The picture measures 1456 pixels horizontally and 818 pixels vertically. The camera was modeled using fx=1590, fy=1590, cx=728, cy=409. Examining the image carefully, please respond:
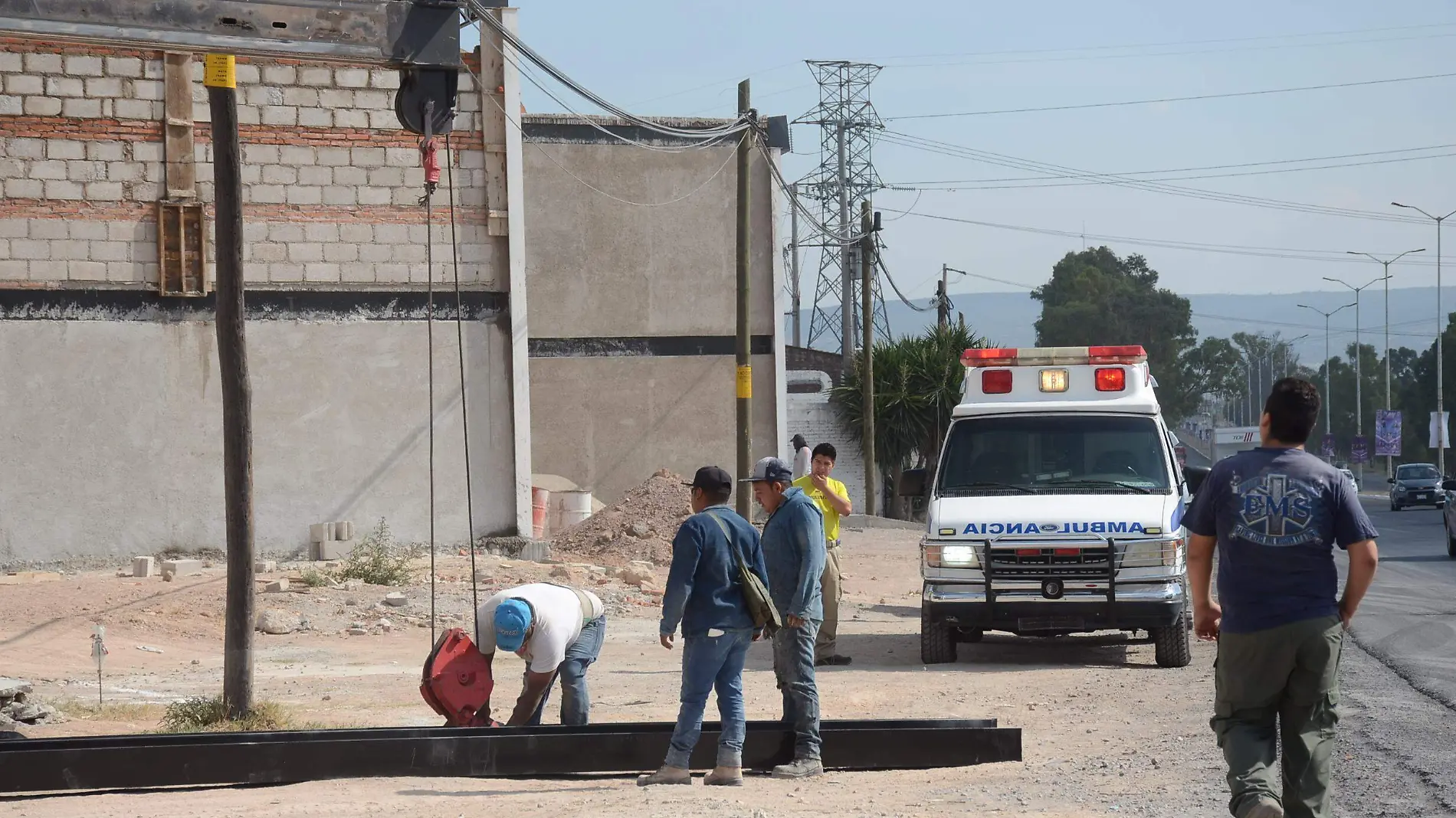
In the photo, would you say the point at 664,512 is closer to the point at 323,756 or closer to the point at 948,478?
the point at 948,478

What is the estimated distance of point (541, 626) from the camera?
855 cm

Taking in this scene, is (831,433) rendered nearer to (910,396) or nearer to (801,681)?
(910,396)

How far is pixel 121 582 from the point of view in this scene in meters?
18.6

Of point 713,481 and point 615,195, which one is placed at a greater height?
point 615,195

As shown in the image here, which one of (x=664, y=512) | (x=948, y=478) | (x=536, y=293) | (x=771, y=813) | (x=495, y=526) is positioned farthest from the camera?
(x=536, y=293)

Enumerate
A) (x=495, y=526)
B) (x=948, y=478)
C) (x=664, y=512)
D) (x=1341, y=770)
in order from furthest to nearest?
(x=664, y=512), (x=495, y=526), (x=948, y=478), (x=1341, y=770)

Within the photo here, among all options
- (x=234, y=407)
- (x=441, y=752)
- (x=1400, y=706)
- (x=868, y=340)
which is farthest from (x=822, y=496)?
(x=868, y=340)

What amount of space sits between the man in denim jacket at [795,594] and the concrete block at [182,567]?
41.7ft

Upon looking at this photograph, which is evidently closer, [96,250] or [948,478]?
[948,478]

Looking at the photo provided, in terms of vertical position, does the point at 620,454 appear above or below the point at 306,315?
below

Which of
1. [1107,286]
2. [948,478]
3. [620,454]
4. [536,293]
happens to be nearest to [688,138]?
[536,293]

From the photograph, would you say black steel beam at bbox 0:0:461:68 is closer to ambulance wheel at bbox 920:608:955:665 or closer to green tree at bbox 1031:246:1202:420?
ambulance wheel at bbox 920:608:955:665

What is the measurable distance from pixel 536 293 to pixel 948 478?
18830 mm

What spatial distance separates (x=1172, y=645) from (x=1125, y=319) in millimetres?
113741
